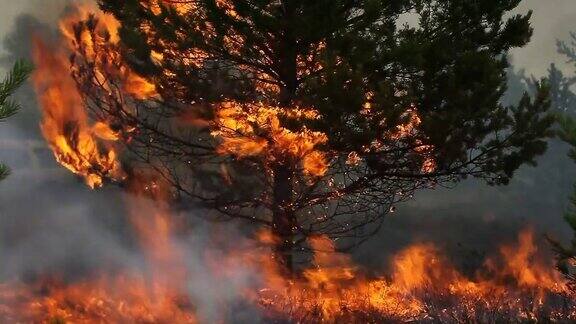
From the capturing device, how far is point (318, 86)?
6.16m

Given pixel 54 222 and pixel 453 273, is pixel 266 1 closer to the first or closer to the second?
pixel 453 273

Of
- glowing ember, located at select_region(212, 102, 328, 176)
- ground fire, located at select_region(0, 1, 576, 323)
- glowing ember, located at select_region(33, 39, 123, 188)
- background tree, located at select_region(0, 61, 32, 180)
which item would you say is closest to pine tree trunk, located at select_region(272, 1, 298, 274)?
ground fire, located at select_region(0, 1, 576, 323)

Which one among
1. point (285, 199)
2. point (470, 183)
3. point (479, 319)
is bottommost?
point (479, 319)

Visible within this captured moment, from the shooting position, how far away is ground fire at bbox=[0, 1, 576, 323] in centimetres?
742

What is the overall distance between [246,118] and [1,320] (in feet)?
15.9

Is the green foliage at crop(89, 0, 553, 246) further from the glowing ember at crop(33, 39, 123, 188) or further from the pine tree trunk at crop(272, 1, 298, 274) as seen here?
the glowing ember at crop(33, 39, 123, 188)

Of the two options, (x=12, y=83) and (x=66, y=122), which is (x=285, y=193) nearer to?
(x=66, y=122)

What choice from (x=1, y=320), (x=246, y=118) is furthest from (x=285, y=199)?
(x=1, y=320)

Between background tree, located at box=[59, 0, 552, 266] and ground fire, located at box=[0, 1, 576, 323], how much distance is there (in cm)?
4

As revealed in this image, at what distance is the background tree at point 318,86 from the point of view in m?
6.38

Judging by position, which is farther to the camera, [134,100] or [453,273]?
[453,273]

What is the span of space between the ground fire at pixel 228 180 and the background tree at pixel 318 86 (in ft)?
0.14

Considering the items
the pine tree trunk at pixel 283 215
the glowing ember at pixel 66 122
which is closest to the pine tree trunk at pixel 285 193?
the pine tree trunk at pixel 283 215

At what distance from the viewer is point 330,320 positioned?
776cm
